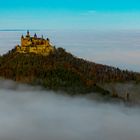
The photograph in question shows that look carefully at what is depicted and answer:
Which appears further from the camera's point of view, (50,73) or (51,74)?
(50,73)

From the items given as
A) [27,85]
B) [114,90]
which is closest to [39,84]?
[27,85]

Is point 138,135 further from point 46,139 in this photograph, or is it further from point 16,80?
point 16,80

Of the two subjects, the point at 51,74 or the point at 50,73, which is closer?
the point at 51,74

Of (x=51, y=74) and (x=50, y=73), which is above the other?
(x=50, y=73)

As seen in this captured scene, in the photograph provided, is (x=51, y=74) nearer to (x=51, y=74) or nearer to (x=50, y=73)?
(x=51, y=74)

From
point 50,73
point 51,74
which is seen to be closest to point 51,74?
point 51,74

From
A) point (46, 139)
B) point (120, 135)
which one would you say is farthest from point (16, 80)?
point (120, 135)

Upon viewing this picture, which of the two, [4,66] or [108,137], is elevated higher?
[4,66]

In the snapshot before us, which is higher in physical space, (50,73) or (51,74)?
(50,73)

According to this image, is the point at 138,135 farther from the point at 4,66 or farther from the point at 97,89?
the point at 4,66

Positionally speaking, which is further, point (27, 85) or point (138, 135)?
point (27, 85)
